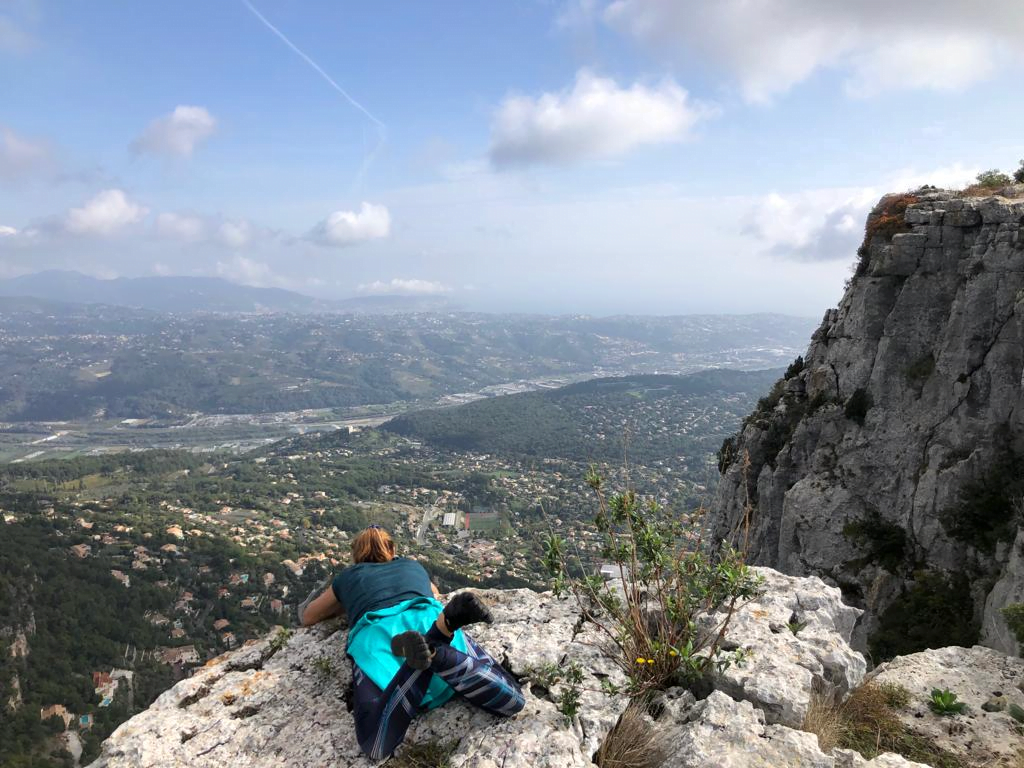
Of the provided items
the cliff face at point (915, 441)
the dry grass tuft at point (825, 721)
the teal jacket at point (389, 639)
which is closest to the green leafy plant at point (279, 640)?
the teal jacket at point (389, 639)

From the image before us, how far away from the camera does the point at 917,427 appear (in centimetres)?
1476

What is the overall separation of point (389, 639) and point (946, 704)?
5.23 m

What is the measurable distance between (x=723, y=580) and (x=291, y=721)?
12.9 ft

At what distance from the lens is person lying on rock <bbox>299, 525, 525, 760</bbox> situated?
12.8 ft

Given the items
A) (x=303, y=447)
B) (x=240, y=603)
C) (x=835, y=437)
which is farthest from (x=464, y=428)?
(x=835, y=437)

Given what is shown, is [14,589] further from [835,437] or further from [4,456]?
[4,456]

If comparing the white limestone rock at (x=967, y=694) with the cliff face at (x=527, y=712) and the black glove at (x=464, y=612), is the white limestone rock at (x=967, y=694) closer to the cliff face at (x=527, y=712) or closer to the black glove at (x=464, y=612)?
the cliff face at (x=527, y=712)

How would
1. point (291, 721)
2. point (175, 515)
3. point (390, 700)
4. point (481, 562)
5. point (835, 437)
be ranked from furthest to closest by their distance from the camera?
point (175, 515) < point (481, 562) < point (835, 437) < point (291, 721) < point (390, 700)

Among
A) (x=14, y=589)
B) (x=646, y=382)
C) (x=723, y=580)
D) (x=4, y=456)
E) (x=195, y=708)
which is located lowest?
(x=4, y=456)

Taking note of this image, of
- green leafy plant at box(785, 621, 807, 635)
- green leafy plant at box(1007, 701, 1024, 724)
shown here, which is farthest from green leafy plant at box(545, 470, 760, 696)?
green leafy plant at box(1007, 701, 1024, 724)

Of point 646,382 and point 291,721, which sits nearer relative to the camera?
point 291,721

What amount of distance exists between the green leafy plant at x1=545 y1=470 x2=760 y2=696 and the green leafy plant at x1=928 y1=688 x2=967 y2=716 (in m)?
1.98

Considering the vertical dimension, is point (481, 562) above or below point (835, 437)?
below

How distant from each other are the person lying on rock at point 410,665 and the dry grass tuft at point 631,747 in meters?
0.71
